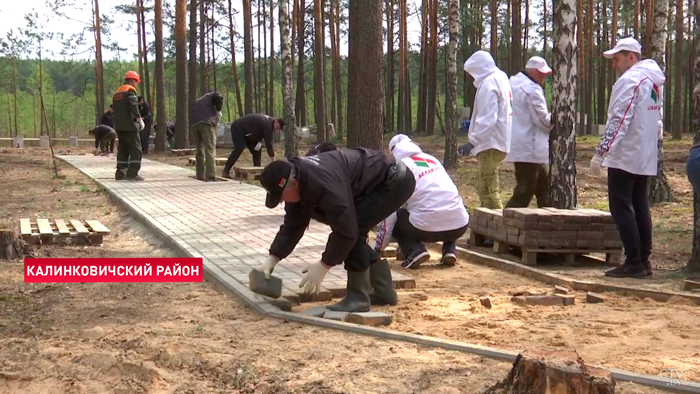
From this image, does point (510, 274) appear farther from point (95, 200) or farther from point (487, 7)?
point (487, 7)

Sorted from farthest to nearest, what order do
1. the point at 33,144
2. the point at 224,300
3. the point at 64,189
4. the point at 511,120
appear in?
the point at 33,144
the point at 64,189
the point at 511,120
the point at 224,300

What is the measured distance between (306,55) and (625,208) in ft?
134

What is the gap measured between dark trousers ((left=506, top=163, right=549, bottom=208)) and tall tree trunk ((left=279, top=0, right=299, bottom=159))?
29.0 ft

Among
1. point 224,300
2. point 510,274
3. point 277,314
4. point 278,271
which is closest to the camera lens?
point 277,314

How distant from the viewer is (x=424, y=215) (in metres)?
6.66

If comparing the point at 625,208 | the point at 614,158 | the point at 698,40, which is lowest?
the point at 625,208

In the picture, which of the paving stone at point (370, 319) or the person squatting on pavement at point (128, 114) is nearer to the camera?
the paving stone at point (370, 319)

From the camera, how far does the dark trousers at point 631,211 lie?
6328 millimetres

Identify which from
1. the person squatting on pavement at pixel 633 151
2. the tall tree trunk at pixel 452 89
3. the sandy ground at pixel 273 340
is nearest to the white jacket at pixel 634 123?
the person squatting on pavement at pixel 633 151

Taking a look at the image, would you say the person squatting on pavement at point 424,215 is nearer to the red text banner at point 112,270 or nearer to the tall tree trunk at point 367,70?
the red text banner at point 112,270

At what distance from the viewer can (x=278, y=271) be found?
6.27 meters

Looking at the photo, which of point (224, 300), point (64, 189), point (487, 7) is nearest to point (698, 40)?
point (224, 300)

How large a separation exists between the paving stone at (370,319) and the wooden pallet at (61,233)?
4.55 meters

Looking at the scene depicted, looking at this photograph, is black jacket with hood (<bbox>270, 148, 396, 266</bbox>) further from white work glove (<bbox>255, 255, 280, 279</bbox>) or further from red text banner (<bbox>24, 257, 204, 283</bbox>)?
red text banner (<bbox>24, 257, 204, 283</bbox>)
